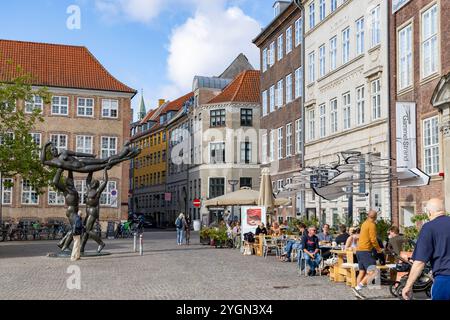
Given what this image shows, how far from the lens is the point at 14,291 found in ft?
44.1

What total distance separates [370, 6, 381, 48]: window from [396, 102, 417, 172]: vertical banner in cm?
481

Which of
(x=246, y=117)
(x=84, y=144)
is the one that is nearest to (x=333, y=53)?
(x=84, y=144)

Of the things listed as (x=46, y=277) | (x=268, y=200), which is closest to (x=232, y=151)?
(x=268, y=200)

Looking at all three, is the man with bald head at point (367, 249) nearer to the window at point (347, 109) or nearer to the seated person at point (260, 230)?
the seated person at point (260, 230)

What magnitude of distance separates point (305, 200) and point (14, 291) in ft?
85.9

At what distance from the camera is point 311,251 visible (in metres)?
17.2

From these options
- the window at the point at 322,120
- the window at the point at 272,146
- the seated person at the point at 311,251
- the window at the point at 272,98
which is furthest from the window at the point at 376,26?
the window at the point at 272,146

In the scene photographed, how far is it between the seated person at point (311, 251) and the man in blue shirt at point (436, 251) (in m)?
10.2

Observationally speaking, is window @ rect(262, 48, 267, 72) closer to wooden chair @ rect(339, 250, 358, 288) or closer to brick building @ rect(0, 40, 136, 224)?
brick building @ rect(0, 40, 136, 224)

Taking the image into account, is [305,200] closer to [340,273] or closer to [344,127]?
[344,127]

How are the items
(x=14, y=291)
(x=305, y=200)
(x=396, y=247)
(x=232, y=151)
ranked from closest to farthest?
(x=14, y=291)
(x=396, y=247)
(x=305, y=200)
(x=232, y=151)

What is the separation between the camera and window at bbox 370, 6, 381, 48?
28.2m

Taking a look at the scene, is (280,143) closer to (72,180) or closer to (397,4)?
(397,4)

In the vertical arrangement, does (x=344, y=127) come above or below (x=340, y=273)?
above
